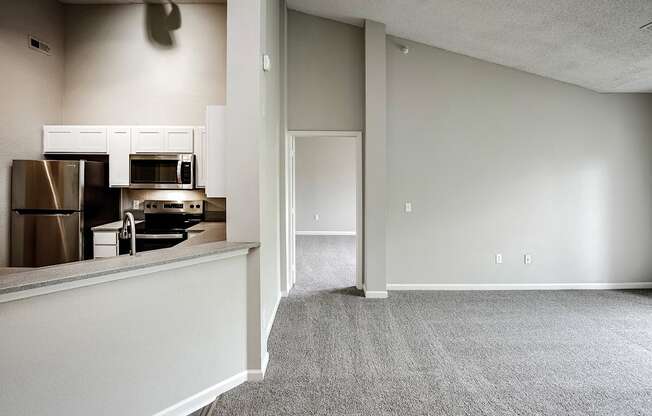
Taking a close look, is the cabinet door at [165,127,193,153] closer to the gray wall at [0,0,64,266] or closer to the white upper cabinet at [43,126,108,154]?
the white upper cabinet at [43,126,108,154]

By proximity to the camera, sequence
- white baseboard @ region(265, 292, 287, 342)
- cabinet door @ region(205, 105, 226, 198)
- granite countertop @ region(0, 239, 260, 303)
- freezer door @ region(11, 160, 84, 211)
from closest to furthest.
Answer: granite countertop @ region(0, 239, 260, 303) < cabinet door @ region(205, 105, 226, 198) < white baseboard @ region(265, 292, 287, 342) < freezer door @ region(11, 160, 84, 211)

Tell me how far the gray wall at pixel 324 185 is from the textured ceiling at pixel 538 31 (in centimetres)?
561

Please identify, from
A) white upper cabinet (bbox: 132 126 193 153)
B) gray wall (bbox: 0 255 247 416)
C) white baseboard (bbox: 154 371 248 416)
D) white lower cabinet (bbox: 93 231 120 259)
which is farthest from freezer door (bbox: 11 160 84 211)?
white baseboard (bbox: 154 371 248 416)

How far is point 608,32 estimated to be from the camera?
3.59 m

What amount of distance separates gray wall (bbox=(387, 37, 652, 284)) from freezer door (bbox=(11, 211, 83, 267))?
11.6ft

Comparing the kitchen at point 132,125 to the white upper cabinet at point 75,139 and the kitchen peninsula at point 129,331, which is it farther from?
the kitchen peninsula at point 129,331

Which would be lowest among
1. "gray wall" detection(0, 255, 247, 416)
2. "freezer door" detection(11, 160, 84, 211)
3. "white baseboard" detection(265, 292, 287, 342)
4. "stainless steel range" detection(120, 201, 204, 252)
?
"white baseboard" detection(265, 292, 287, 342)

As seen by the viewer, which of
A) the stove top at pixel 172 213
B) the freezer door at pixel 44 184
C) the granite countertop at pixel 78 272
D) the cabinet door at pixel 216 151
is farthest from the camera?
the stove top at pixel 172 213

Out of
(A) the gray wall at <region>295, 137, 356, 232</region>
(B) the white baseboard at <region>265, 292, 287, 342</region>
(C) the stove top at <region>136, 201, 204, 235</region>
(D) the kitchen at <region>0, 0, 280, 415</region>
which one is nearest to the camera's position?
(D) the kitchen at <region>0, 0, 280, 415</region>

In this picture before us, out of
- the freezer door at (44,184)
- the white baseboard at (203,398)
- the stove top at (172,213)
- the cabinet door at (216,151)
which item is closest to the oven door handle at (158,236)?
the stove top at (172,213)

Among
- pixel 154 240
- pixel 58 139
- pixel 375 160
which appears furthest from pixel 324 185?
pixel 58 139

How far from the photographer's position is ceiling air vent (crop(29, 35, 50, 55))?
13.9 feet

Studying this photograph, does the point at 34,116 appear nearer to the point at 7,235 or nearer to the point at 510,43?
the point at 7,235

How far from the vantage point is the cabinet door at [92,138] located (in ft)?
14.5
